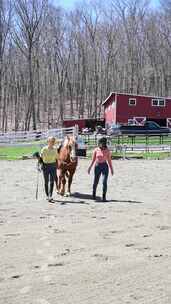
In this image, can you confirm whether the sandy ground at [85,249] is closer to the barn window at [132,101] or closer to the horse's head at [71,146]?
the horse's head at [71,146]

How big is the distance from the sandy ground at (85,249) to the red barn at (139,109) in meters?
42.6

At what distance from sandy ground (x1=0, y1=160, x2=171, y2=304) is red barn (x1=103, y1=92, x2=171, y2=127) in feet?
140

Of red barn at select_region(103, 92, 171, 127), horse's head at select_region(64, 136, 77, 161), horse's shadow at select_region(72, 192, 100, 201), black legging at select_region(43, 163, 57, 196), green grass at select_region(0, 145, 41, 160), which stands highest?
red barn at select_region(103, 92, 171, 127)

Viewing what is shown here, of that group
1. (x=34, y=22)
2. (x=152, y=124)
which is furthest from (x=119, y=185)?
(x=34, y=22)

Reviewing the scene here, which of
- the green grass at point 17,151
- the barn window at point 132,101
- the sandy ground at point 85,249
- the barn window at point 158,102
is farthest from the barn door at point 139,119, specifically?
the sandy ground at point 85,249

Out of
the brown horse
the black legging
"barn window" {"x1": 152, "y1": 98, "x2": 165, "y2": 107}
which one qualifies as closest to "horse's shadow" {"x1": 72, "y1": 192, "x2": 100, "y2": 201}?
the brown horse

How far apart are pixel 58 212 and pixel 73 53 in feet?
247

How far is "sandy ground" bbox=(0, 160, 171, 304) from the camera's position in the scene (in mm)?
6359

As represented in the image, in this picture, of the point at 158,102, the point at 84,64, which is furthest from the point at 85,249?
the point at 84,64

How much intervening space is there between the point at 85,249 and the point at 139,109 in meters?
51.3

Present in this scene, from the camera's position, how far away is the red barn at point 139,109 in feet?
194

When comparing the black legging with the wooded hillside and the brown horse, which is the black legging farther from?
the wooded hillside

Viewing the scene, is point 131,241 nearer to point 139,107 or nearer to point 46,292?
point 46,292

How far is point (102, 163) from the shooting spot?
1508 cm
